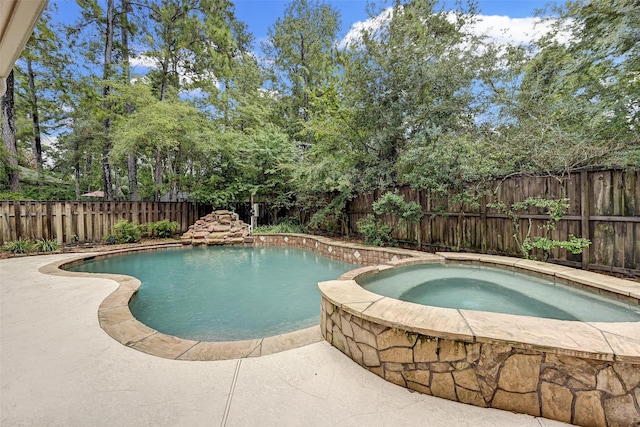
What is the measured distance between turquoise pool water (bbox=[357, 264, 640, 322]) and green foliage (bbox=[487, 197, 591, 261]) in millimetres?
1039

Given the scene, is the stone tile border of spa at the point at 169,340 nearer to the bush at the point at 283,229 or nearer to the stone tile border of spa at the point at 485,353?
the stone tile border of spa at the point at 485,353

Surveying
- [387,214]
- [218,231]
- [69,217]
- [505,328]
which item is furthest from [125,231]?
[505,328]

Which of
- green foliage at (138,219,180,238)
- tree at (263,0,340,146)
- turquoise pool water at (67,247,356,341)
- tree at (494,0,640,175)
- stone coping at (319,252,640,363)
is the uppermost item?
tree at (263,0,340,146)

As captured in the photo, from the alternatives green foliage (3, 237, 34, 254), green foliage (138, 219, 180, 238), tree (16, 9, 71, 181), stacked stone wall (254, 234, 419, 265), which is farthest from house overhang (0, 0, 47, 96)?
tree (16, 9, 71, 181)

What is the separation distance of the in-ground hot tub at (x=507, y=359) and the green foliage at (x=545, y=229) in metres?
2.94

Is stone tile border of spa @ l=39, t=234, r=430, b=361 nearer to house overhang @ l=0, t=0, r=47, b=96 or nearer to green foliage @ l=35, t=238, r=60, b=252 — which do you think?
house overhang @ l=0, t=0, r=47, b=96

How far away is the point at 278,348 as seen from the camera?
7.54 feet

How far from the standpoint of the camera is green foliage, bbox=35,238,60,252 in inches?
283

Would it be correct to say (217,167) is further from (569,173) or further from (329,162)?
(569,173)

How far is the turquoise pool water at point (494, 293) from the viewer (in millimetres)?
2691

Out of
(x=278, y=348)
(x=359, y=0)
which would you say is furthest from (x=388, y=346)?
(x=359, y=0)

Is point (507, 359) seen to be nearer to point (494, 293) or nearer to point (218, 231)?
point (494, 293)

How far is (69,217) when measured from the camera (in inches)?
314

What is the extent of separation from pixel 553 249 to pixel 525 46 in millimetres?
5234
